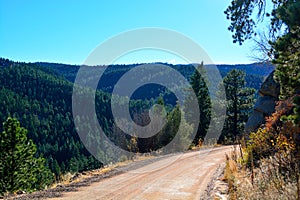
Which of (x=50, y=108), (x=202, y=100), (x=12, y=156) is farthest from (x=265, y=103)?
(x=50, y=108)

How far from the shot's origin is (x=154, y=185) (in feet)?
29.4

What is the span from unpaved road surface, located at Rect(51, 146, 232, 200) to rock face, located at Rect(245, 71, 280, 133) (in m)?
3.66

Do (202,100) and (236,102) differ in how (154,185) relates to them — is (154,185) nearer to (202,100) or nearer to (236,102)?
(202,100)

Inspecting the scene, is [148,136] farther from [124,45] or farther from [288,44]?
[288,44]

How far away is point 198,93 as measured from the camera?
114 ft

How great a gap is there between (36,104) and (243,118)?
130226 millimetres

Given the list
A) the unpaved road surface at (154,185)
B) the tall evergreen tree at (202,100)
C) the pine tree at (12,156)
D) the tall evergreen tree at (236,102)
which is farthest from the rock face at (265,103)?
the pine tree at (12,156)

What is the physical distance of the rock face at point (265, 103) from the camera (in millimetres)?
14547

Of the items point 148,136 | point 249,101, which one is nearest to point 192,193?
point 148,136

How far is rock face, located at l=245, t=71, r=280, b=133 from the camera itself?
14547 mm

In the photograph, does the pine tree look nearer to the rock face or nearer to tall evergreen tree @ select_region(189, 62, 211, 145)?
tall evergreen tree @ select_region(189, 62, 211, 145)

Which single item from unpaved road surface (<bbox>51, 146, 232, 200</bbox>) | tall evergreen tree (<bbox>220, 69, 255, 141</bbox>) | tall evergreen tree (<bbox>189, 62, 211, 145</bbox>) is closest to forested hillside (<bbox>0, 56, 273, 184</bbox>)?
tall evergreen tree (<bbox>220, 69, 255, 141</bbox>)

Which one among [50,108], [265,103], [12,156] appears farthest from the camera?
[50,108]

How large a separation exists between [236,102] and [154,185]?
94.2ft
